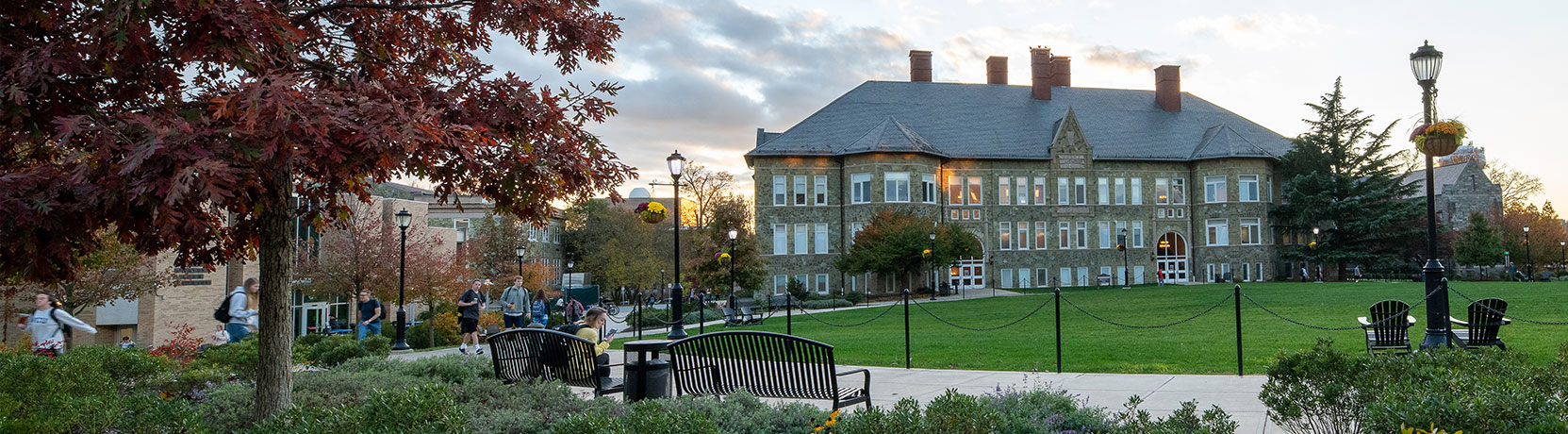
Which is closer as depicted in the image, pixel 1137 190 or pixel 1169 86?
pixel 1137 190

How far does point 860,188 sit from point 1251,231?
23.4 m

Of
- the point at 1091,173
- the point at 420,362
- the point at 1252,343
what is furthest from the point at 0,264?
the point at 1091,173

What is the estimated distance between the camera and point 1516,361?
6.52 meters

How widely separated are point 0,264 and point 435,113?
249cm

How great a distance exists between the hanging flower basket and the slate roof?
1160 inches

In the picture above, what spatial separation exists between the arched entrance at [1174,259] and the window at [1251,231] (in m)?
3.21

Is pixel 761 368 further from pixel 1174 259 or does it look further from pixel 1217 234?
pixel 1217 234

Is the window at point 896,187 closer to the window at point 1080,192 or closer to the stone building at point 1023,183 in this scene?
the stone building at point 1023,183

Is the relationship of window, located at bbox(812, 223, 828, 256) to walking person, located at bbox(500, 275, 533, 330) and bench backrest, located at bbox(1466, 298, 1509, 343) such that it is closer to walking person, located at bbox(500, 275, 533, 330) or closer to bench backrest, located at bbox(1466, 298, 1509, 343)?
walking person, located at bbox(500, 275, 533, 330)

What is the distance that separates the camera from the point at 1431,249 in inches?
477

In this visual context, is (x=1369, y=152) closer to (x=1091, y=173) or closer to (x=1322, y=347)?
(x=1091, y=173)

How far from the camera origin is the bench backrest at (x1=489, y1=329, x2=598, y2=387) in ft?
30.0

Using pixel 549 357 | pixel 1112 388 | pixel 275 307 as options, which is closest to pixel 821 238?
pixel 1112 388

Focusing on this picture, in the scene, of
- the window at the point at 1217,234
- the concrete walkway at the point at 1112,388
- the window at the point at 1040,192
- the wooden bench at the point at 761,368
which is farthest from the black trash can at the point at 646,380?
the window at the point at 1217,234
